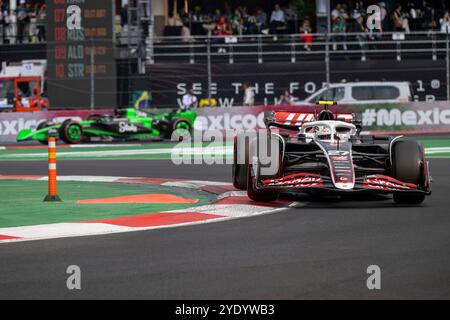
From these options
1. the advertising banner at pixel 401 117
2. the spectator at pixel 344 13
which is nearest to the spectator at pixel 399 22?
the spectator at pixel 344 13

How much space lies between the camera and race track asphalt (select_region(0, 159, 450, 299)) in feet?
21.5

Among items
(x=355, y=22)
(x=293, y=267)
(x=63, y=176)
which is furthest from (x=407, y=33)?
(x=293, y=267)

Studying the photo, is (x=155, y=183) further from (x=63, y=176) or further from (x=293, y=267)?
(x=293, y=267)

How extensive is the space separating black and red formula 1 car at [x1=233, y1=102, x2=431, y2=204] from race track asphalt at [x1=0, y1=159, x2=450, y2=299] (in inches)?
11.0

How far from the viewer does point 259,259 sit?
782cm

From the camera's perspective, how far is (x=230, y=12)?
34938 millimetres

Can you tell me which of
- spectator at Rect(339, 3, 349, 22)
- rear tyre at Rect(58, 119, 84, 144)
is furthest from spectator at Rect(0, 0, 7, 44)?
spectator at Rect(339, 3, 349, 22)

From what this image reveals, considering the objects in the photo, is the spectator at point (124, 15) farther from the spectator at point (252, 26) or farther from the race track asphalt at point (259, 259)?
the race track asphalt at point (259, 259)

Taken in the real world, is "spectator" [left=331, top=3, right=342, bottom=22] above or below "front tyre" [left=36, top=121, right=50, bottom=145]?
above

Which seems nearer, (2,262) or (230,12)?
(2,262)

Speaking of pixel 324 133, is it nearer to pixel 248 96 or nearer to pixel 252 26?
pixel 248 96

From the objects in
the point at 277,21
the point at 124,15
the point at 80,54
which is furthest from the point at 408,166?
the point at 277,21

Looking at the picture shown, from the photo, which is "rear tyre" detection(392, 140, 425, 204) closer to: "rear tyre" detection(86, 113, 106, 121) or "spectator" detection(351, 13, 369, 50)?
"rear tyre" detection(86, 113, 106, 121)
